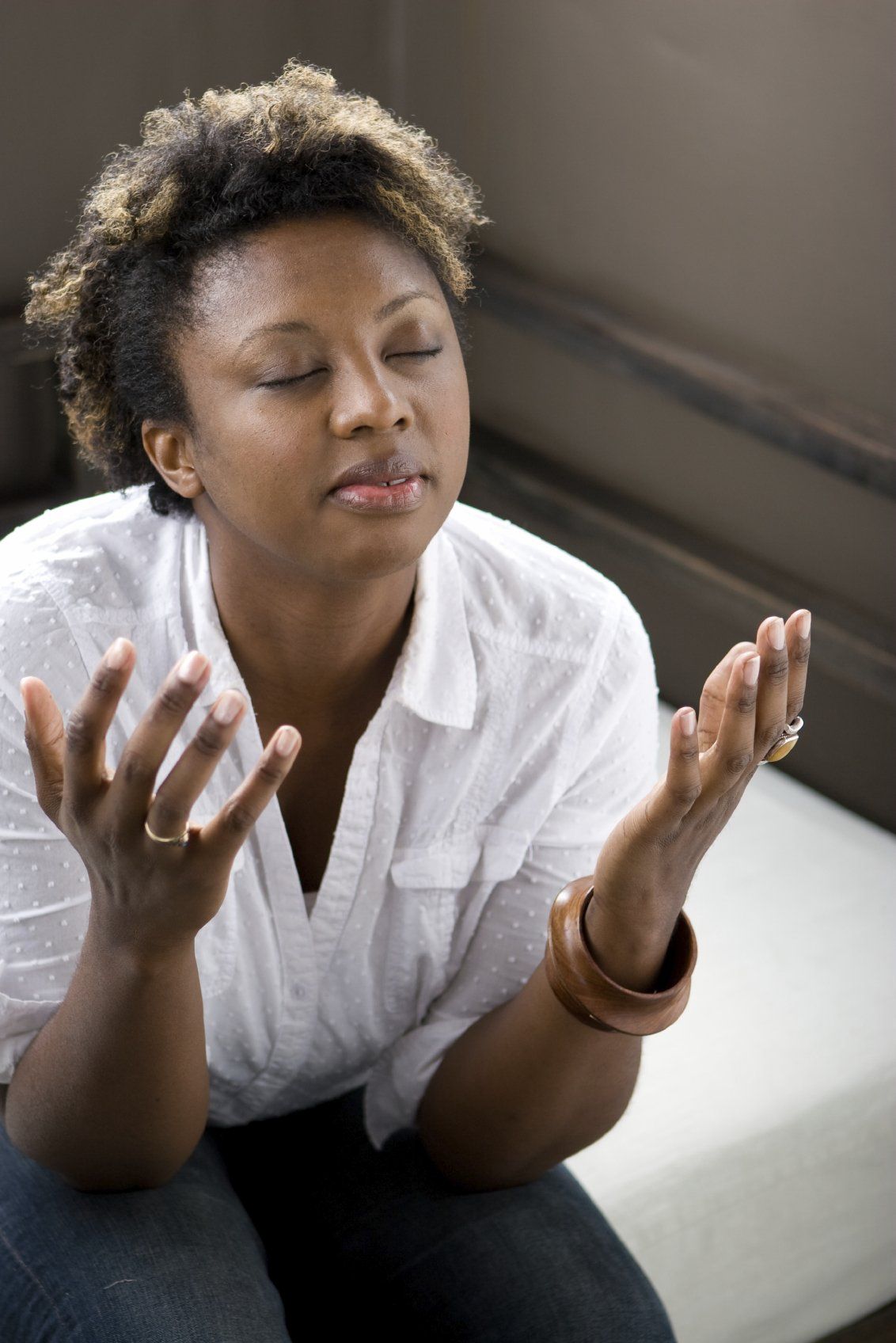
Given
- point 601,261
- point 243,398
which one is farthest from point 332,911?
point 601,261

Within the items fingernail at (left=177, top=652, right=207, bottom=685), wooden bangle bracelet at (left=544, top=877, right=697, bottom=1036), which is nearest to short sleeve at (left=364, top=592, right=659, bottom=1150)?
wooden bangle bracelet at (left=544, top=877, right=697, bottom=1036)

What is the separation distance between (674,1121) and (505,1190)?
12.6 inches

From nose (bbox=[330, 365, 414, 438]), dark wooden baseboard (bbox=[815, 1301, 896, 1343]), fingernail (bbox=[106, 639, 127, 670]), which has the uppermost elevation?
nose (bbox=[330, 365, 414, 438])

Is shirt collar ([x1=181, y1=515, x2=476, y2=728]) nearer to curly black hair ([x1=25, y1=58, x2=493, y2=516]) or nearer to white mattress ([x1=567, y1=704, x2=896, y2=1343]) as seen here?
curly black hair ([x1=25, y1=58, x2=493, y2=516])

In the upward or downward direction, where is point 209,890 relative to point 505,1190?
upward

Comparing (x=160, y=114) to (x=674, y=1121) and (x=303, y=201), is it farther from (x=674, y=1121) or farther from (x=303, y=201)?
(x=674, y=1121)

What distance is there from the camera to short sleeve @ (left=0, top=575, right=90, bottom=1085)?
1.06 m

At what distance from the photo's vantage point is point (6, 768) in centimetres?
106

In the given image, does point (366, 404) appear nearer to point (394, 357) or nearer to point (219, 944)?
point (394, 357)

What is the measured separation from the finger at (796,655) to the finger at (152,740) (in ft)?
1.14

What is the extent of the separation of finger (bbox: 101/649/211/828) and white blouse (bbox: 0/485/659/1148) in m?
0.29

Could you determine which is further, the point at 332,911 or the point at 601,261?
the point at 601,261

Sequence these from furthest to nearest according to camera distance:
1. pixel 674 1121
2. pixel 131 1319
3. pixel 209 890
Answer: pixel 674 1121, pixel 131 1319, pixel 209 890

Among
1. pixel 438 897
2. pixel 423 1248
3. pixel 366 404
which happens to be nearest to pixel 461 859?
pixel 438 897
